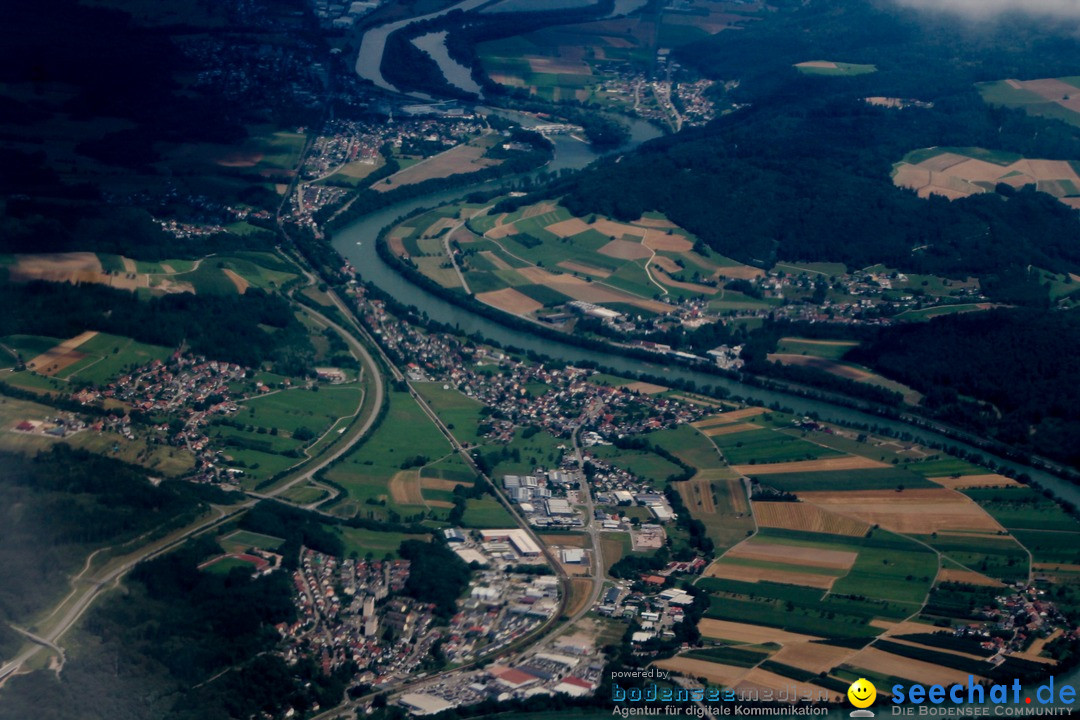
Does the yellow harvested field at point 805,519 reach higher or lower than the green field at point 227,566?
lower

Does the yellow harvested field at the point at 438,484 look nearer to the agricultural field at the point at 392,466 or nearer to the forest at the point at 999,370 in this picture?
the agricultural field at the point at 392,466

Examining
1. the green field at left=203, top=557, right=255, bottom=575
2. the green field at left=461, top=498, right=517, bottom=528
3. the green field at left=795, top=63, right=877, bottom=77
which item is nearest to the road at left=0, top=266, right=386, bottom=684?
the green field at left=203, top=557, right=255, bottom=575

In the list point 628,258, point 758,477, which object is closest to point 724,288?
point 628,258

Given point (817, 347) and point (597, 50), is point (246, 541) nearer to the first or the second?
point (817, 347)

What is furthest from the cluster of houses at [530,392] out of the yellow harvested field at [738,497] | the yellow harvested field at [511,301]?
the yellow harvested field at [738,497]

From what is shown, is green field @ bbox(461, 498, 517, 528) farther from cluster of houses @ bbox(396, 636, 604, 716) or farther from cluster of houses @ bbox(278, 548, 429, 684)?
cluster of houses @ bbox(396, 636, 604, 716)
